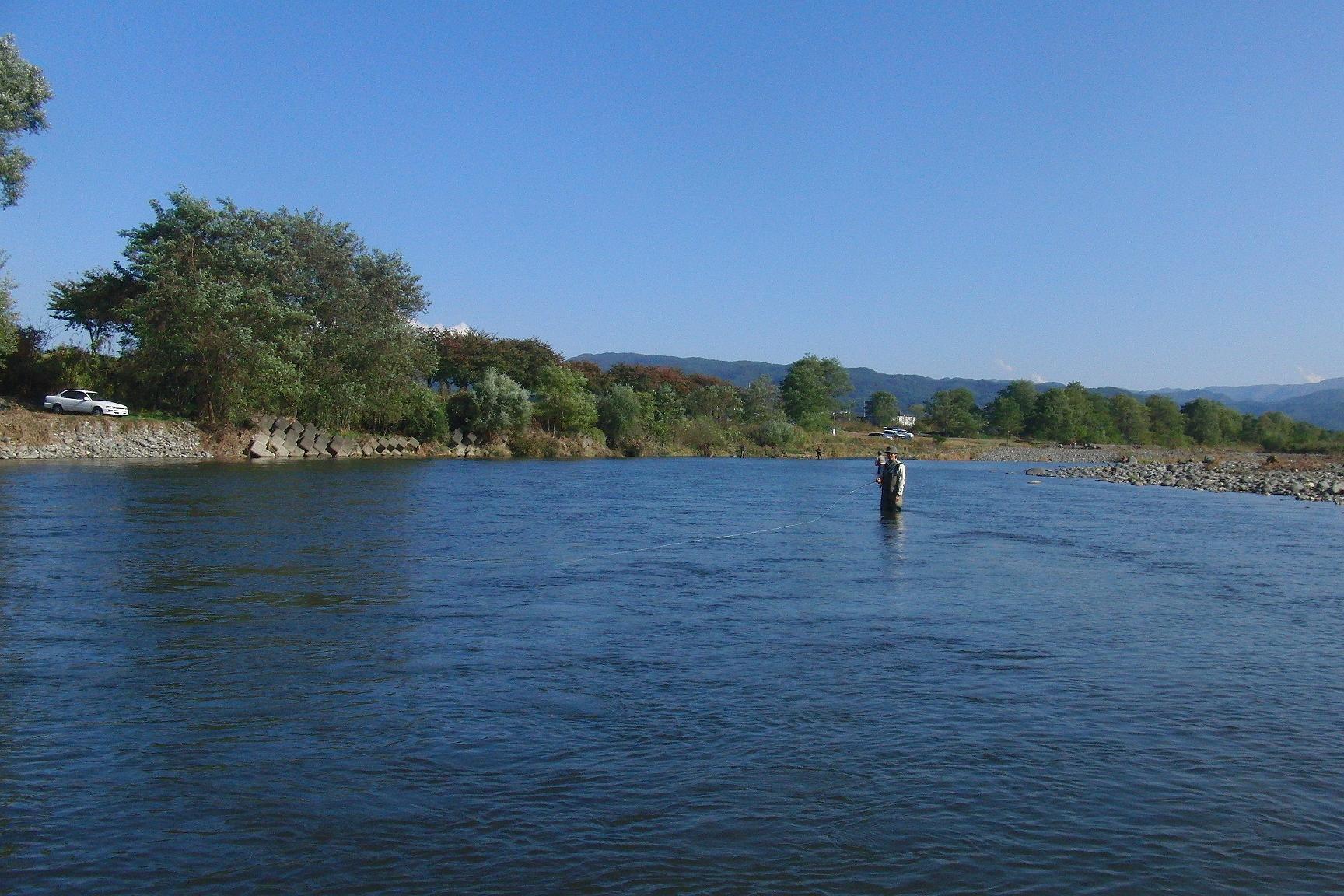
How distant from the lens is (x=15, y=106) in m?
43.4

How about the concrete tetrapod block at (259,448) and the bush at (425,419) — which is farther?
the bush at (425,419)

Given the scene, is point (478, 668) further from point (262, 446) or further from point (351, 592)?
point (262, 446)

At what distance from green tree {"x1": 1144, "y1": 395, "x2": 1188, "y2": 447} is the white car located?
166687 mm

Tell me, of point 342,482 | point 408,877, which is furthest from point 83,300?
point 408,877

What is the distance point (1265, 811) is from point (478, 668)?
24.3 feet

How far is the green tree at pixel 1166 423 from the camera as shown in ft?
572

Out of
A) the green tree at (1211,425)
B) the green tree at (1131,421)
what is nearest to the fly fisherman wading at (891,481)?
the green tree at (1131,421)

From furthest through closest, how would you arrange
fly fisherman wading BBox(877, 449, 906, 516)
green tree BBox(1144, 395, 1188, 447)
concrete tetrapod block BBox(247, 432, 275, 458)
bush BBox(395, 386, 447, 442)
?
green tree BBox(1144, 395, 1188, 447), bush BBox(395, 386, 447, 442), concrete tetrapod block BBox(247, 432, 275, 458), fly fisherman wading BBox(877, 449, 906, 516)

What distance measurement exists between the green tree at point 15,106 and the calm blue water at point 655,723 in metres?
31.9

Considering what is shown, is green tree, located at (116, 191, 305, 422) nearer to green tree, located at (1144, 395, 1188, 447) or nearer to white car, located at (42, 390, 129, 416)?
white car, located at (42, 390, 129, 416)

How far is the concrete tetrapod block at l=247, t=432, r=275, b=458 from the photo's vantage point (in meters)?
58.6

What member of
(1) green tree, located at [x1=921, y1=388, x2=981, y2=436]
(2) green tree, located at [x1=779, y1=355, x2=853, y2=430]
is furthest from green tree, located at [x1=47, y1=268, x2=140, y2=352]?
(1) green tree, located at [x1=921, y1=388, x2=981, y2=436]

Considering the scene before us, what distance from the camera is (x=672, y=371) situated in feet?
497

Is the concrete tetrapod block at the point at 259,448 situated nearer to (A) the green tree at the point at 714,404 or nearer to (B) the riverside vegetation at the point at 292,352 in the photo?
(B) the riverside vegetation at the point at 292,352
